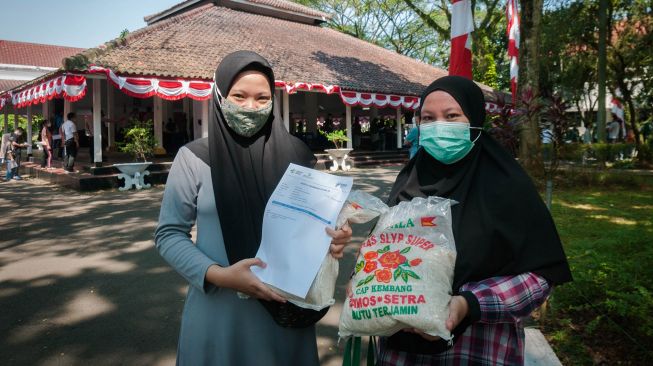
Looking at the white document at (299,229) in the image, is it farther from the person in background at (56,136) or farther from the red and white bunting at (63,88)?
the person in background at (56,136)

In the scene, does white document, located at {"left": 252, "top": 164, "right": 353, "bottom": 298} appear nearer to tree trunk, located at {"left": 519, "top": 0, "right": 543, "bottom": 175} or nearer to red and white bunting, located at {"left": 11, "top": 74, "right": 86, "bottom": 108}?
tree trunk, located at {"left": 519, "top": 0, "right": 543, "bottom": 175}

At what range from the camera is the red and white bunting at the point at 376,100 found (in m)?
16.0

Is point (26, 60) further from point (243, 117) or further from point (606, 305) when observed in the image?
point (606, 305)

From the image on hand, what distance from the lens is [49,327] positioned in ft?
11.4

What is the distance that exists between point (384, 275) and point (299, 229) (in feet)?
0.89

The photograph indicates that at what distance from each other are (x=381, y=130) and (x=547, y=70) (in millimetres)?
11364

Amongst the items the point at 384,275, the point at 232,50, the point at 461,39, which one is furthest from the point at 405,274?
the point at 232,50

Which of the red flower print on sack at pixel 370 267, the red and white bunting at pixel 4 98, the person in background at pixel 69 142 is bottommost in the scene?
the red flower print on sack at pixel 370 267

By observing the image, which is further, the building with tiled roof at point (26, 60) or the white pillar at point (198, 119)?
the building with tiled roof at point (26, 60)

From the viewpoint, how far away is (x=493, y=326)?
1.50 metres

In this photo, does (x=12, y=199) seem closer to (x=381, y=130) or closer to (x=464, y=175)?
(x=464, y=175)

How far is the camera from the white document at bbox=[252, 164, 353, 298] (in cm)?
126

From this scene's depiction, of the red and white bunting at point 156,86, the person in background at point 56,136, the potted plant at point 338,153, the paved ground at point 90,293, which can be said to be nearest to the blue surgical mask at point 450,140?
the paved ground at point 90,293

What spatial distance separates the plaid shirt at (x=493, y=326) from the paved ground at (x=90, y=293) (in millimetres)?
1587
